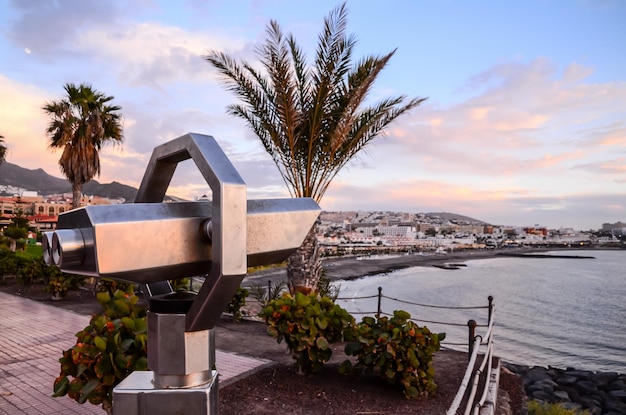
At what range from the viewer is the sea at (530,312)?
637 inches

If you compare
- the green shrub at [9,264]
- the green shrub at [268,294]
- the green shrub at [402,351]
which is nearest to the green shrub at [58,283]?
the green shrub at [9,264]

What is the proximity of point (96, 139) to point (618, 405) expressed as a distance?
15.7 metres

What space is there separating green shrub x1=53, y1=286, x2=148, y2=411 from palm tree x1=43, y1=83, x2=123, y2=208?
1273 centimetres

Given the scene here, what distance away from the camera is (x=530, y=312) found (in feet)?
89.4

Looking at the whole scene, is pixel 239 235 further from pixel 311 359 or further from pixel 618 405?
pixel 618 405

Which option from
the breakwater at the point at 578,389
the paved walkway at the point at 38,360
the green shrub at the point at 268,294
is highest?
the green shrub at the point at 268,294

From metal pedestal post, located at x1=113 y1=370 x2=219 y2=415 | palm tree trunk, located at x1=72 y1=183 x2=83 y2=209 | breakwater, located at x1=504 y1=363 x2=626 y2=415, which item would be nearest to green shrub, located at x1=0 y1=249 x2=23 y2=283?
palm tree trunk, located at x1=72 y1=183 x2=83 y2=209

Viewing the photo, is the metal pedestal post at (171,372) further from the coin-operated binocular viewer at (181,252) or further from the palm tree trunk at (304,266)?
the palm tree trunk at (304,266)

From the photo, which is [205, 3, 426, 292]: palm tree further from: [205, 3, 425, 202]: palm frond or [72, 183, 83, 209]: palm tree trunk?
[72, 183, 83, 209]: palm tree trunk

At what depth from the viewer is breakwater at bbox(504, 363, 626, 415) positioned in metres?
8.90

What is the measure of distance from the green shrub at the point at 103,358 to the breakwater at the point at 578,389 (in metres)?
8.05

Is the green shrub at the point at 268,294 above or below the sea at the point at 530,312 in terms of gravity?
above

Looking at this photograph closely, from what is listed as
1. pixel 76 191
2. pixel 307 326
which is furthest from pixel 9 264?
pixel 307 326

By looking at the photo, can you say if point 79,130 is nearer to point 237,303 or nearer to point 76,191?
point 76,191
